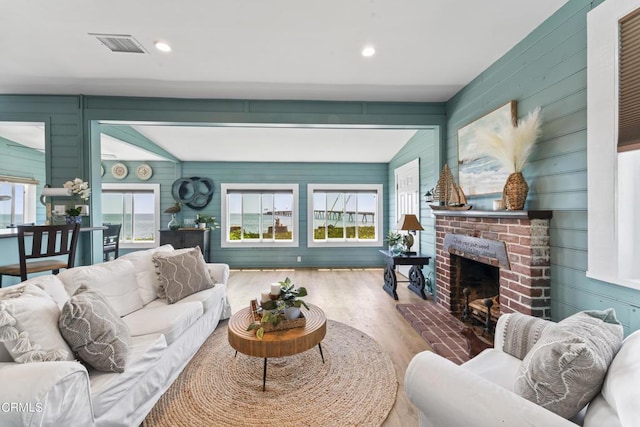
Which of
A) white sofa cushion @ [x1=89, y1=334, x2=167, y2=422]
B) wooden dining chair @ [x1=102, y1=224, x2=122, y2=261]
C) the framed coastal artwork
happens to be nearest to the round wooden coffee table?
white sofa cushion @ [x1=89, y1=334, x2=167, y2=422]

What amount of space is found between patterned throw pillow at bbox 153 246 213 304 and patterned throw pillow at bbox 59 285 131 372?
1.01 m

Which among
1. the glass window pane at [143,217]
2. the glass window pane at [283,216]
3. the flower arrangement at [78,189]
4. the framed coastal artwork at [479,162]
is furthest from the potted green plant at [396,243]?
the glass window pane at [143,217]

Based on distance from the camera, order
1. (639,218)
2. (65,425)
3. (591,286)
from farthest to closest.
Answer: (591,286) → (639,218) → (65,425)

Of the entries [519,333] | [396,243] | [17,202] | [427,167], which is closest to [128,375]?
[519,333]

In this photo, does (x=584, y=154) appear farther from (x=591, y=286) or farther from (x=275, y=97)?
(x=275, y=97)

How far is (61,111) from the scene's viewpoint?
3.37 metres

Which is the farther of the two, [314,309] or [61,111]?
[61,111]

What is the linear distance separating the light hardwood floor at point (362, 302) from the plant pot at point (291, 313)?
2.97ft

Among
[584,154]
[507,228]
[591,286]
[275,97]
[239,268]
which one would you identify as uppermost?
[275,97]

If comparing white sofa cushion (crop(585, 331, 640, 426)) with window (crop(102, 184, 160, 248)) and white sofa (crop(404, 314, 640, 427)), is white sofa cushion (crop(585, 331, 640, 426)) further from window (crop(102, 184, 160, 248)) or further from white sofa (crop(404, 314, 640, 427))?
window (crop(102, 184, 160, 248))

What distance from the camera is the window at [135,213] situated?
19.6 feet

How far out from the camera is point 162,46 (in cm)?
238

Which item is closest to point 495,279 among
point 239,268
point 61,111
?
point 239,268

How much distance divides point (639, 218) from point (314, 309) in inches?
90.1
